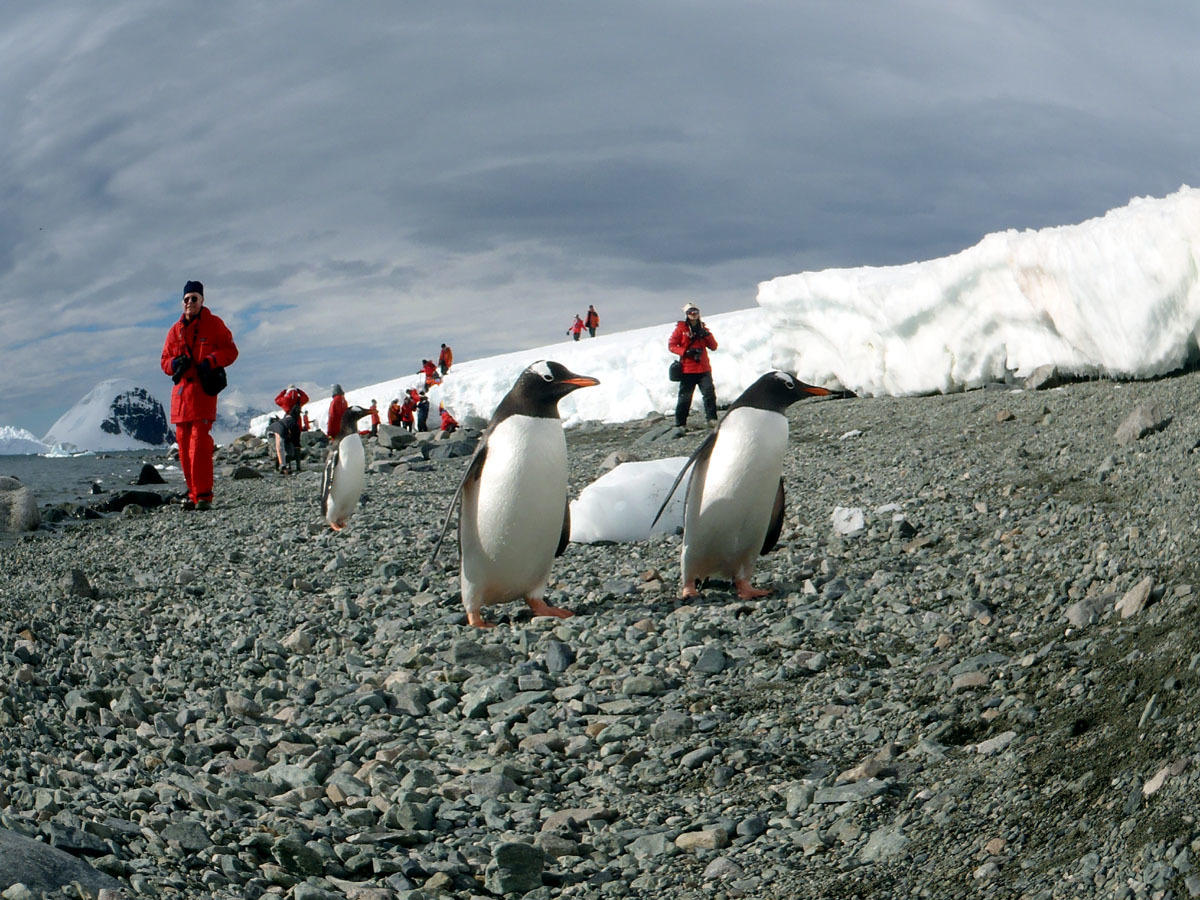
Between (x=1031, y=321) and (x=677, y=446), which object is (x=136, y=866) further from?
(x=1031, y=321)

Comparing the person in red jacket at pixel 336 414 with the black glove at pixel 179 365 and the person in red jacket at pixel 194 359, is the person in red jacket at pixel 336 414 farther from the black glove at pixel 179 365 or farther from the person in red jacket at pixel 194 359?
the black glove at pixel 179 365

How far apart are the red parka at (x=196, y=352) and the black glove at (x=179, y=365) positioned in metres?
0.02

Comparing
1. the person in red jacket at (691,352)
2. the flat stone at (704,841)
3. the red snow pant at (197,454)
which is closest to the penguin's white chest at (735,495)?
the flat stone at (704,841)

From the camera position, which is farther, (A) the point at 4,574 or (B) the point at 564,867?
(A) the point at 4,574

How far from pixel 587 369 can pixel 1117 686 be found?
18.8 meters

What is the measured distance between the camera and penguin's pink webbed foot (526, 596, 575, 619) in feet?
15.5

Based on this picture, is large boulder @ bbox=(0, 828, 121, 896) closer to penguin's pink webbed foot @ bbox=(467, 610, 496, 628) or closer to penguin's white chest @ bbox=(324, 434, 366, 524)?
penguin's pink webbed foot @ bbox=(467, 610, 496, 628)

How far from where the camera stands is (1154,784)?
2250 millimetres

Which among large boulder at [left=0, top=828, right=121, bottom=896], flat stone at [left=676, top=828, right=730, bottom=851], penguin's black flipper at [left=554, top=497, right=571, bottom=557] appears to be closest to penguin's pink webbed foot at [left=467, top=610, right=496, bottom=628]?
penguin's black flipper at [left=554, top=497, right=571, bottom=557]

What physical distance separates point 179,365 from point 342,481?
154cm

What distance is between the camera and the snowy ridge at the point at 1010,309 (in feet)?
27.4

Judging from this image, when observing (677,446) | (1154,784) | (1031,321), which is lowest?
(1154,784)

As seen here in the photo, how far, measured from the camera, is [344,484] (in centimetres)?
869

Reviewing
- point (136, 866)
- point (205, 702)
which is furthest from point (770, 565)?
point (136, 866)
